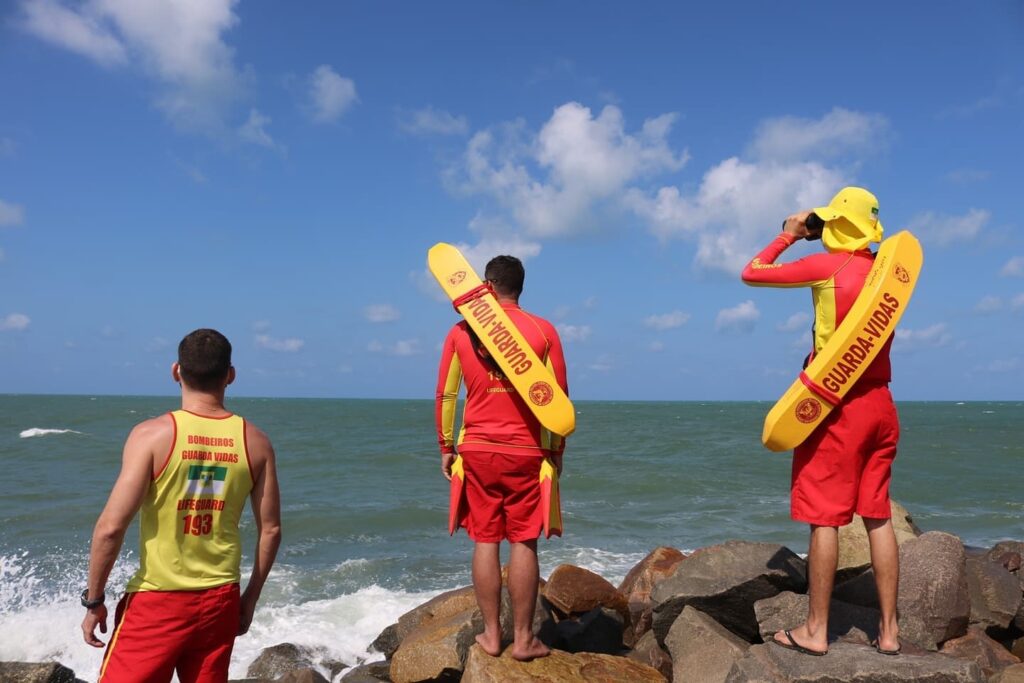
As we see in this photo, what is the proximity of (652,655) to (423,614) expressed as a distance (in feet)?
7.83

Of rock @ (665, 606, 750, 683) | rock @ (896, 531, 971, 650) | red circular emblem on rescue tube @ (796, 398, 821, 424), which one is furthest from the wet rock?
red circular emblem on rescue tube @ (796, 398, 821, 424)

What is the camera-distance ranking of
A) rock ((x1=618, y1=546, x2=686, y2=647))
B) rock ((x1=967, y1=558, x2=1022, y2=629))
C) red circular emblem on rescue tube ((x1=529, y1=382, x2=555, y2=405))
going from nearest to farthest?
red circular emblem on rescue tube ((x1=529, y1=382, x2=555, y2=405)) → rock ((x1=967, y1=558, x2=1022, y2=629)) → rock ((x1=618, y1=546, x2=686, y2=647))

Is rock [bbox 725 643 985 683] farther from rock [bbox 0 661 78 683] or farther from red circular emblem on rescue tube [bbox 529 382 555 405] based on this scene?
rock [bbox 0 661 78 683]

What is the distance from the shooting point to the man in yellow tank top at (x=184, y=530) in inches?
114

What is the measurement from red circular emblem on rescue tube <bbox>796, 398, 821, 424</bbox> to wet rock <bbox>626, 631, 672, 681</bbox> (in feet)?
7.41

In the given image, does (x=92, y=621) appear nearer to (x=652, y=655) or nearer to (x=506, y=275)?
(x=506, y=275)

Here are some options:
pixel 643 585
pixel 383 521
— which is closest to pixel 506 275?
pixel 643 585

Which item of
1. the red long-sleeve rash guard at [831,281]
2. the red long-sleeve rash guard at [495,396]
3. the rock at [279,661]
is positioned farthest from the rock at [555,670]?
the rock at [279,661]

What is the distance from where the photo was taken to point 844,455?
4215 millimetres

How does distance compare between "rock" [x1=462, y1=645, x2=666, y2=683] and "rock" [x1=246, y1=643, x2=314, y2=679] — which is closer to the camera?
"rock" [x1=462, y1=645, x2=666, y2=683]

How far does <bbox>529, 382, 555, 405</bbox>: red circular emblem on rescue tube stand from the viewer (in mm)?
4552

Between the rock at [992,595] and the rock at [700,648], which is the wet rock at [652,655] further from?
the rock at [992,595]

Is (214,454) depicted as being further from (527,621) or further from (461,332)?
(527,621)

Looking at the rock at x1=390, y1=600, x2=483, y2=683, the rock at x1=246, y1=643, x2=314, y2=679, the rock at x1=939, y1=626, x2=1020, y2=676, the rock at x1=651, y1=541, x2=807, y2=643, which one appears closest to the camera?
the rock at x1=939, y1=626, x2=1020, y2=676
